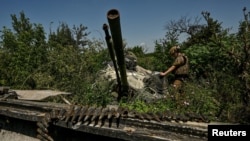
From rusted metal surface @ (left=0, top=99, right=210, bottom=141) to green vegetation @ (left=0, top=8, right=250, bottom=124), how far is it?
66.6 inches

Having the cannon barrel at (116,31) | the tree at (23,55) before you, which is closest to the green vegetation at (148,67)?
the tree at (23,55)

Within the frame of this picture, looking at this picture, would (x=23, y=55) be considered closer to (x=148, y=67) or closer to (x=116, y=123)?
(x=148, y=67)

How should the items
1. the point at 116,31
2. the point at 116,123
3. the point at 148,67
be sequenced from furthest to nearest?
the point at 148,67 → the point at 116,31 → the point at 116,123

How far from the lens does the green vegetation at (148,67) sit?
5.12 meters

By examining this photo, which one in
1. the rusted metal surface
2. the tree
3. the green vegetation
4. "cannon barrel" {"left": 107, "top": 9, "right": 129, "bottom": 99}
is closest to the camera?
the rusted metal surface

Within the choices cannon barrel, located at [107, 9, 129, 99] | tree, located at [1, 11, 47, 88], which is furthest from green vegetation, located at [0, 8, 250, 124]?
cannon barrel, located at [107, 9, 129, 99]

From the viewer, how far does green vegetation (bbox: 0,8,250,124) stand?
5125 millimetres

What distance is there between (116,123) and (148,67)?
9484 mm

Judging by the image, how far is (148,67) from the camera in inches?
485

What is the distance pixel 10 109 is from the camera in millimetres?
4219

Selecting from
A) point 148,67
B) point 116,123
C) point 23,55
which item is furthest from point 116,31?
point 148,67

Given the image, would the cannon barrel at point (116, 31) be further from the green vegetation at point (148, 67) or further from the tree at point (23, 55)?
the tree at point (23, 55)

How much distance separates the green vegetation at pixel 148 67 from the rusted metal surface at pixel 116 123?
169 cm

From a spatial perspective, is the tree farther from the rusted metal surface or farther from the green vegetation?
the rusted metal surface
